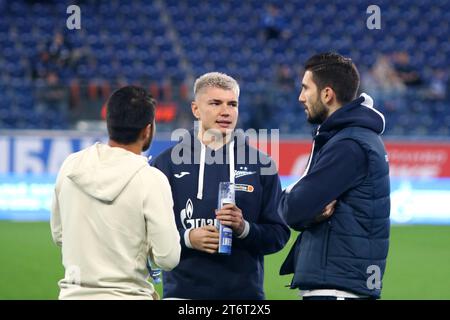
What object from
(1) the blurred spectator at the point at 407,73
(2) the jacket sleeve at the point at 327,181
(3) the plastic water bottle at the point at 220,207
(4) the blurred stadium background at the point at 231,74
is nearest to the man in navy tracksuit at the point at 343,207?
(2) the jacket sleeve at the point at 327,181

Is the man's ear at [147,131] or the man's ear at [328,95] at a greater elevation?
the man's ear at [328,95]

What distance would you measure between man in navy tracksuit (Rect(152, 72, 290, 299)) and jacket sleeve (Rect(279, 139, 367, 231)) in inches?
19.6

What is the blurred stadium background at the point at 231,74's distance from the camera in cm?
1257

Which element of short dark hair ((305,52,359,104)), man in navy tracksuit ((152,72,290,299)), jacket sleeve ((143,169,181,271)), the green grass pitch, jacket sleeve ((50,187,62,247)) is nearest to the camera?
jacket sleeve ((143,169,181,271))

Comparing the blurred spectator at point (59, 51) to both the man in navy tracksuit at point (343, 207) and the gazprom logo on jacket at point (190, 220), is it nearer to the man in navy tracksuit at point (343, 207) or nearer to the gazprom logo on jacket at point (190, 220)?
the gazprom logo on jacket at point (190, 220)

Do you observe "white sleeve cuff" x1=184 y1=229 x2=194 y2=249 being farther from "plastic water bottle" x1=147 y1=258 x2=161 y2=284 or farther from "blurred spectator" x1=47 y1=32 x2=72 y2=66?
"blurred spectator" x1=47 y1=32 x2=72 y2=66

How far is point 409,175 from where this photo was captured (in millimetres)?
15258

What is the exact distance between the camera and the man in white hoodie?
12.6 ft

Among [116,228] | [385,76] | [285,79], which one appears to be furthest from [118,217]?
[385,76]

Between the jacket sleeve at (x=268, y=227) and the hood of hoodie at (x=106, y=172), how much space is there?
92cm

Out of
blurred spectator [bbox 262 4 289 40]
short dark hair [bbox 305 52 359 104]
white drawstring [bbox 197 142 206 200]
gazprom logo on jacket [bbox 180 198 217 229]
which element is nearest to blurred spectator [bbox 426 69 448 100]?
blurred spectator [bbox 262 4 289 40]

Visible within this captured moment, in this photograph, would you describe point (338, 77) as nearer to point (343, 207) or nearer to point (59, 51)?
point (343, 207)

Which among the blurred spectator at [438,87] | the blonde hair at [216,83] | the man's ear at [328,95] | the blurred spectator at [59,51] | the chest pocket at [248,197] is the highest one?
the blurred spectator at [59,51]

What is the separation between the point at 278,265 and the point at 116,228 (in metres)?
7.24
